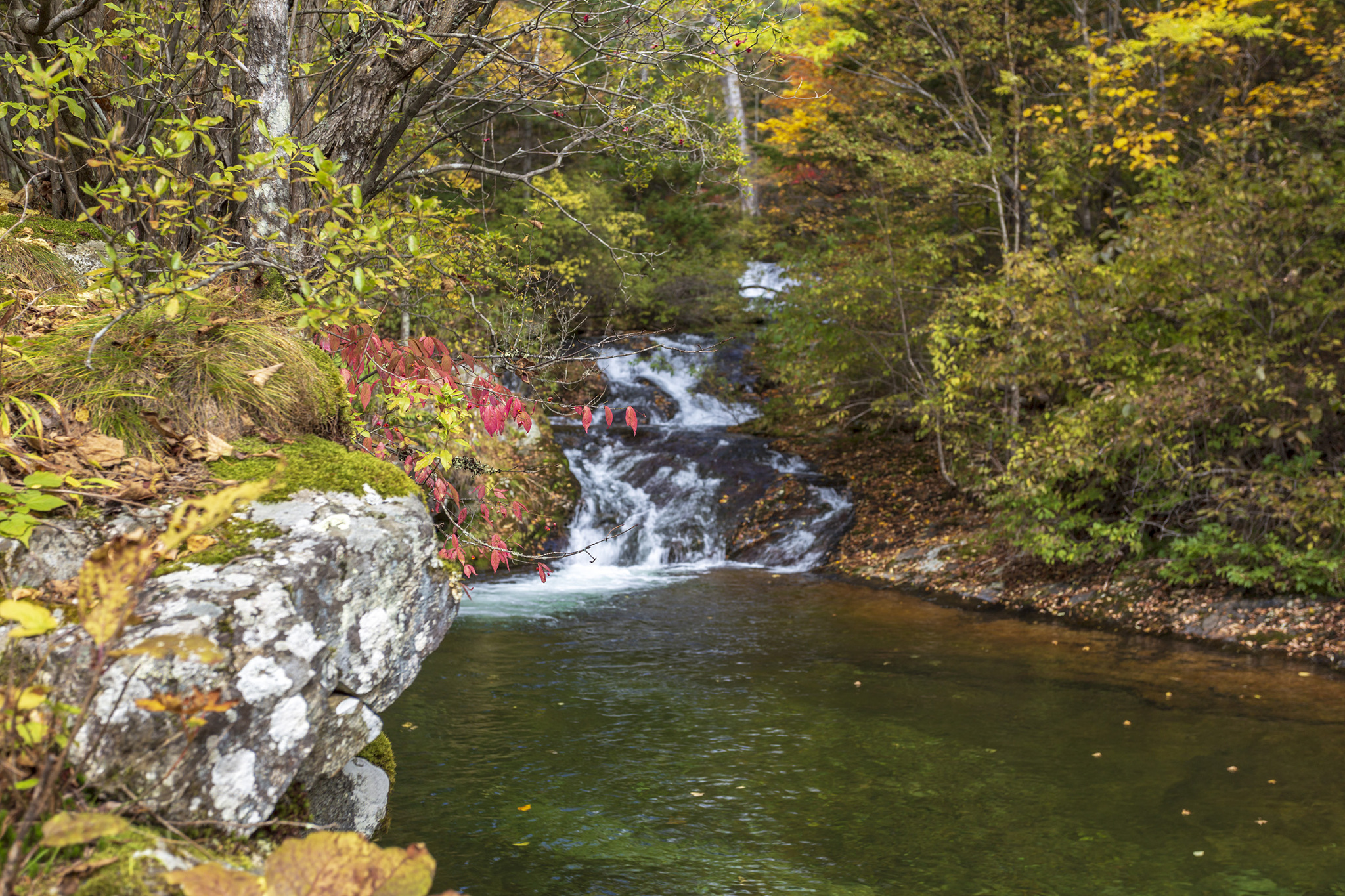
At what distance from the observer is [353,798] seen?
13.4 ft

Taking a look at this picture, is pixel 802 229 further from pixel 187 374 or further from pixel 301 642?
pixel 301 642

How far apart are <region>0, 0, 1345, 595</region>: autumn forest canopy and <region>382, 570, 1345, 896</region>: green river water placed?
5.03 ft

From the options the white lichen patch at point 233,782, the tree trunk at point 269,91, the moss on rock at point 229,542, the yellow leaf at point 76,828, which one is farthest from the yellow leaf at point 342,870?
the tree trunk at point 269,91

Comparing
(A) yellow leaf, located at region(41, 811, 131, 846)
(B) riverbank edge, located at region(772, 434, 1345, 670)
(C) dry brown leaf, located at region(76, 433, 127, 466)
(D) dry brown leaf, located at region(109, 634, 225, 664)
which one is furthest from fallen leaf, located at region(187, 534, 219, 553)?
(B) riverbank edge, located at region(772, 434, 1345, 670)

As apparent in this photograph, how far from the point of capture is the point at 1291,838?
197 inches

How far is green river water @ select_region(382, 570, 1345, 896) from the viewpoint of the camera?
186 inches

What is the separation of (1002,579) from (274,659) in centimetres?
1037

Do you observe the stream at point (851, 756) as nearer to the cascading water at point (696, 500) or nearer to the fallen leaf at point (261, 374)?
the fallen leaf at point (261, 374)

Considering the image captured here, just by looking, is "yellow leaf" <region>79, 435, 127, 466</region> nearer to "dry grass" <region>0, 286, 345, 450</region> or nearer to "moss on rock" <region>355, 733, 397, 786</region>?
"dry grass" <region>0, 286, 345, 450</region>

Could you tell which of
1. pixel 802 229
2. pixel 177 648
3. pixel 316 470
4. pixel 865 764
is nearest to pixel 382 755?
pixel 316 470

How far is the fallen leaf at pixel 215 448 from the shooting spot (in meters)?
3.33

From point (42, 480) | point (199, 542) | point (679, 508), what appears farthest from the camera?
point (679, 508)

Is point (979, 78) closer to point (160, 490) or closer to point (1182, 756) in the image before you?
point (1182, 756)

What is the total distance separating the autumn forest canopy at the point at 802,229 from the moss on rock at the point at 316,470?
228mm
